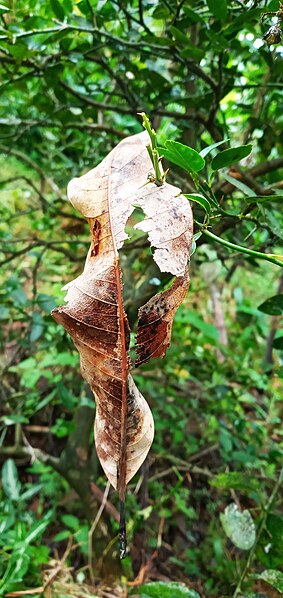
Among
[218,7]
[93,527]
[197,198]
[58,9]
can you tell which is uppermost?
[58,9]

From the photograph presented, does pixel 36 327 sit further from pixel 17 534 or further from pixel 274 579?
pixel 274 579

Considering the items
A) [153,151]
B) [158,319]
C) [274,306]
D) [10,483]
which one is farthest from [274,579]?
[10,483]

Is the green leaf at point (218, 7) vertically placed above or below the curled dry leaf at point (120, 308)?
above

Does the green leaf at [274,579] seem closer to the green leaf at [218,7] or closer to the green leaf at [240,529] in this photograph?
the green leaf at [240,529]

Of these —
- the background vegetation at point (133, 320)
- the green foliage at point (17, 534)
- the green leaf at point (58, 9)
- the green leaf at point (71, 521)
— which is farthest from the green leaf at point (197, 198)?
the green leaf at point (71, 521)

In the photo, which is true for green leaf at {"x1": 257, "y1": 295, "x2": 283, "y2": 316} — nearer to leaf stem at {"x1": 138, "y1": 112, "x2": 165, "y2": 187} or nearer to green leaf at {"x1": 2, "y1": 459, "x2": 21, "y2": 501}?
leaf stem at {"x1": 138, "y1": 112, "x2": 165, "y2": 187}

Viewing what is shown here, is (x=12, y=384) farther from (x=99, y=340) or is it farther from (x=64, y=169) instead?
(x=99, y=340)
